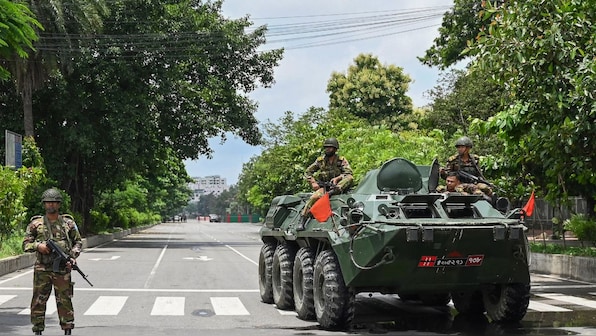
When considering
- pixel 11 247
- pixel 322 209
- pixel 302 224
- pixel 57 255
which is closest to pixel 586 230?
pixel 302 224

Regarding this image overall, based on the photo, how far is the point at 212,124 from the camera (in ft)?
136

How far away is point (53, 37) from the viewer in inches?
1350

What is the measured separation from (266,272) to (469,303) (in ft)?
12.5

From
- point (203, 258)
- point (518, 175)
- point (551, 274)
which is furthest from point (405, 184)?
point (203, 258)

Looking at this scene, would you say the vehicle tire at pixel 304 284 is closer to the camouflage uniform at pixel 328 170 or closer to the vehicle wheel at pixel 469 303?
the camouflage uniform at pixel 328 170

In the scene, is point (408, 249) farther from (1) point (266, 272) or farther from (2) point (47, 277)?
(1) point (266, 272)

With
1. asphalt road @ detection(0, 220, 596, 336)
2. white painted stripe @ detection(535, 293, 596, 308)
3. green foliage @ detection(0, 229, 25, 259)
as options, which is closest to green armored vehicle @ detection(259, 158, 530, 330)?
asphalt road @ detection(0, 220, 596, 336)

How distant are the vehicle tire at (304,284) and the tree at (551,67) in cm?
549

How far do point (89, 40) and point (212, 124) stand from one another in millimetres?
7668

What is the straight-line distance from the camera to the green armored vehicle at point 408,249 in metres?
10.3

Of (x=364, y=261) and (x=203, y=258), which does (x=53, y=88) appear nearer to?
(x=203, y=258)

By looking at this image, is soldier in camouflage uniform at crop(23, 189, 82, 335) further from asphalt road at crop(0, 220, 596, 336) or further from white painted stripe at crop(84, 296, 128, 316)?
white painted stripe at crop(84, 296, 128, 316)

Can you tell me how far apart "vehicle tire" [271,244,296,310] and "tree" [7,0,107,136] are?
22.3 metres

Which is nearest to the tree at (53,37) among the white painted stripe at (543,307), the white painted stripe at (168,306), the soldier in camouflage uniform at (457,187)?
the white painted stripe at (168,306)
